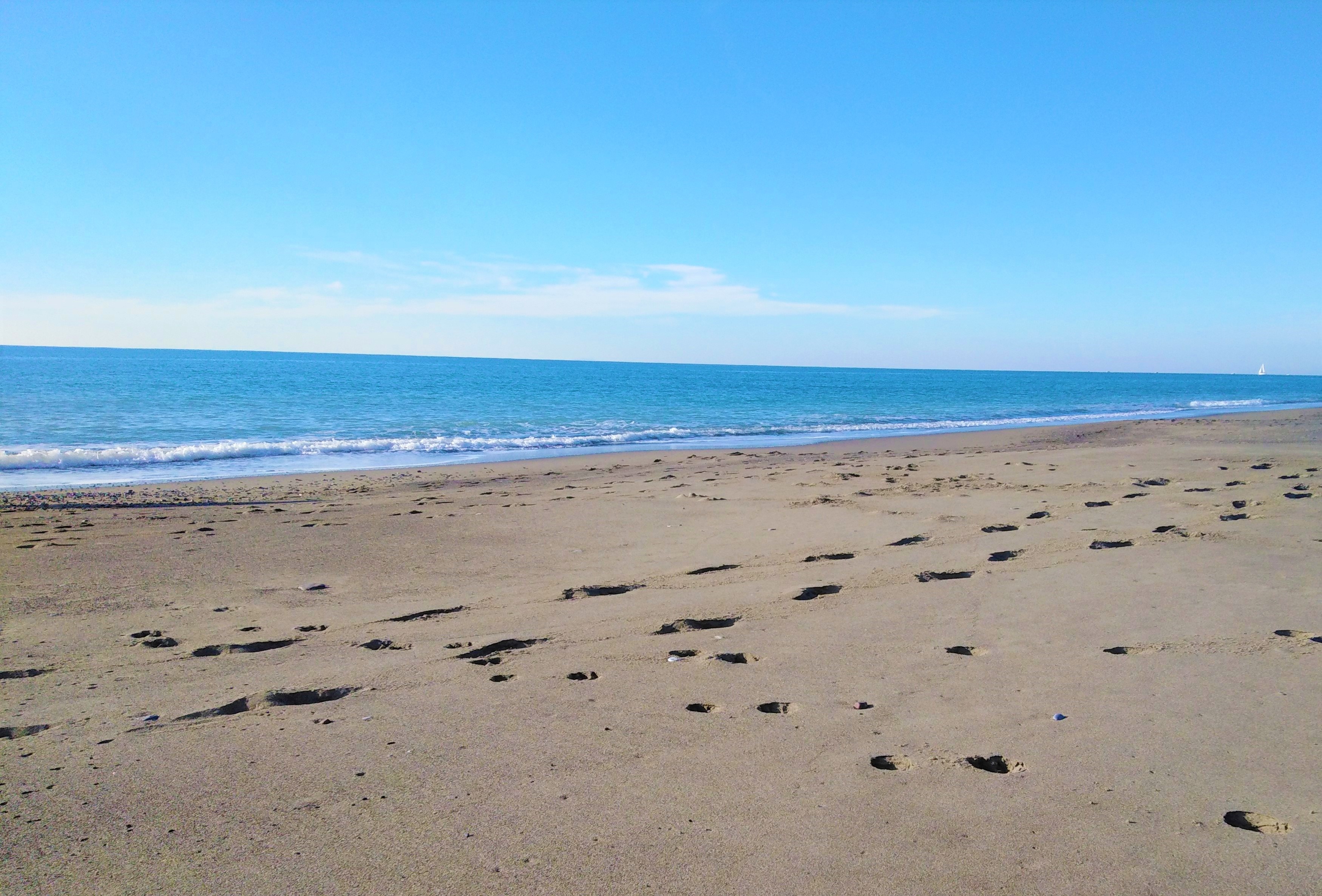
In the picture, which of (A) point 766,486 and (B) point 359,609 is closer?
(B) point 359,609

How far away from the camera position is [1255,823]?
2.68 metres

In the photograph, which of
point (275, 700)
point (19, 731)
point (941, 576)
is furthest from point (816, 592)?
point (19, 731)

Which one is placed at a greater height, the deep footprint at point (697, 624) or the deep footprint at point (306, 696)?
the deep footprint at point (697, 624)

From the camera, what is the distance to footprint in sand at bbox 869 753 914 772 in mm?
3076

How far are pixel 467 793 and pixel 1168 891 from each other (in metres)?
2.28

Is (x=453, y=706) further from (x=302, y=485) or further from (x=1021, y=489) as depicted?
(x=302, y=485)

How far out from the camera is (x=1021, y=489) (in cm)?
1040

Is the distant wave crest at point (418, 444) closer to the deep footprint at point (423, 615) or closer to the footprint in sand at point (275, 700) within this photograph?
the deep footprint at point (423, 615)

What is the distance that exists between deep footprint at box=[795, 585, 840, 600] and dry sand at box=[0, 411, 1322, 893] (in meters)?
0.05

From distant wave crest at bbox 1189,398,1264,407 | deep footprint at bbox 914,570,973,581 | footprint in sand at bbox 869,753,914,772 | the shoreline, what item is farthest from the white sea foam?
distant wave crest at bbox 1189,398,1264,407

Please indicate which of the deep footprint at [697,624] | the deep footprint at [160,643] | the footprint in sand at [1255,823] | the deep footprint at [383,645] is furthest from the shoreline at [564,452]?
the footprint in sand at [1255,823]

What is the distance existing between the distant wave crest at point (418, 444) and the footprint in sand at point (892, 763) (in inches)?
671

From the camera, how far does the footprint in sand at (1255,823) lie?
8.63 ft

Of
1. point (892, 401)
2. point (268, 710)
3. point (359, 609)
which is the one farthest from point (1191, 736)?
point (892, 401)
